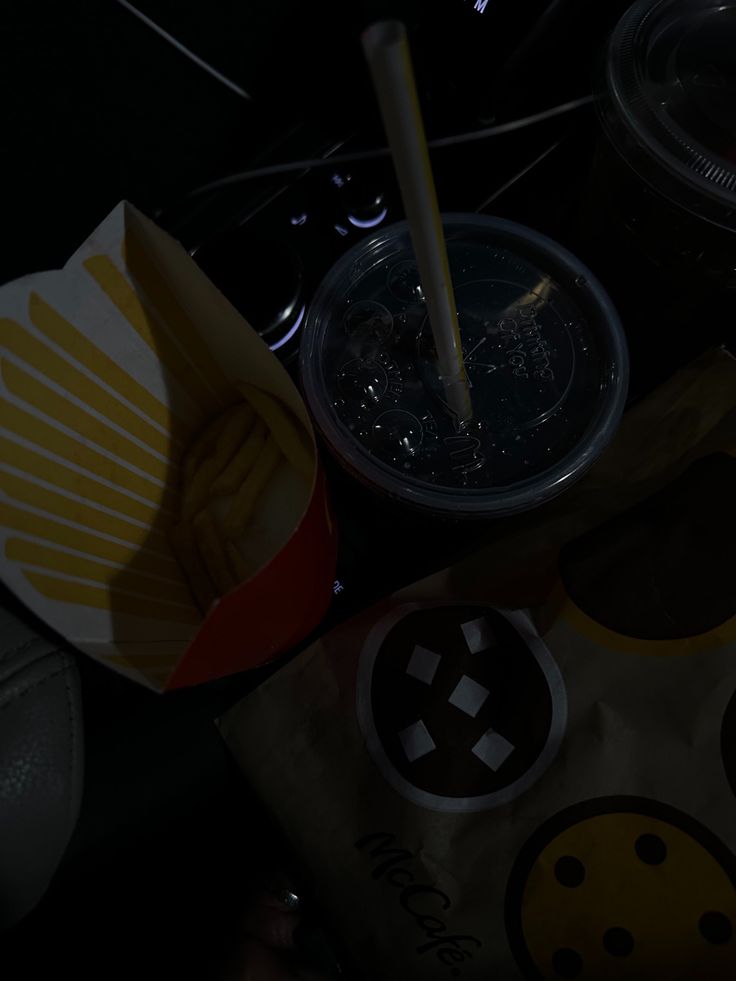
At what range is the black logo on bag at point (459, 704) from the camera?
0.61 metres

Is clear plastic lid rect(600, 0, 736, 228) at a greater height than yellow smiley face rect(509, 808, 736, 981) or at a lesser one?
greater

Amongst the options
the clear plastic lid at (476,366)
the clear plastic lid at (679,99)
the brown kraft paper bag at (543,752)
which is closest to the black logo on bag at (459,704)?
the brown kraft paper bag at (543,752)

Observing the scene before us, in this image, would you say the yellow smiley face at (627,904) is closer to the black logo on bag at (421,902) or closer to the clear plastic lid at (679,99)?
the black logo on bag at (421,902)

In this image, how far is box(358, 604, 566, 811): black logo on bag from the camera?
2.00 ft

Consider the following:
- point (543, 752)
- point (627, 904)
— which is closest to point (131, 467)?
point (543, 752)

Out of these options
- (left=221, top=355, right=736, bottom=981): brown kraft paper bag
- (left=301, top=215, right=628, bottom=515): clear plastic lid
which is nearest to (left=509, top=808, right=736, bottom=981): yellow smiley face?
(left=221, top=355, right=736, bottom=981): brown kraft paper bag

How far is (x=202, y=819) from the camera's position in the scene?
0.78m

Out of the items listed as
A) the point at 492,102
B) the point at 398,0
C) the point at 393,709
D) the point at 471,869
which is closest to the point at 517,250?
the point at 492,102

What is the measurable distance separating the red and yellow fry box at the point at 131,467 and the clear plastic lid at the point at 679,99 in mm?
375

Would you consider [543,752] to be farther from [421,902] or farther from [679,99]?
A: [679,99]

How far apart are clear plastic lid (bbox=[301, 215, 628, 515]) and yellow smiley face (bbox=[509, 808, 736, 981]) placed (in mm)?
278

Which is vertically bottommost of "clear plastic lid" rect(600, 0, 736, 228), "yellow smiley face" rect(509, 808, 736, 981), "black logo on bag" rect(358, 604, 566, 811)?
"yellow smiley face" rect(509, 808, 736, 981)

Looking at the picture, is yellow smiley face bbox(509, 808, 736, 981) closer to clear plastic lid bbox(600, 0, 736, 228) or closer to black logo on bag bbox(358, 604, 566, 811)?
black logo on bag bbox(358, 604, 566, 811)

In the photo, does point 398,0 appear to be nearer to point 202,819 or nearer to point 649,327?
point 649,327
